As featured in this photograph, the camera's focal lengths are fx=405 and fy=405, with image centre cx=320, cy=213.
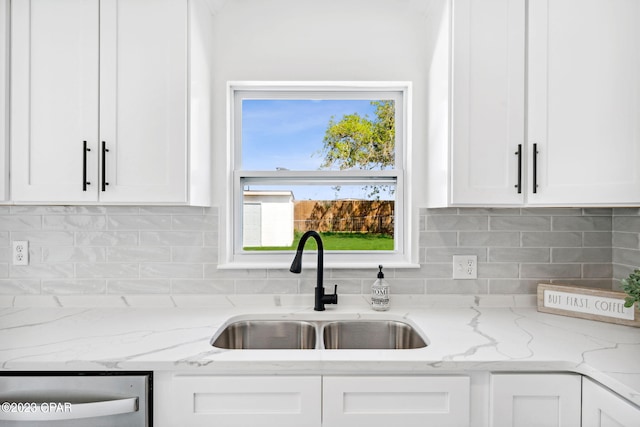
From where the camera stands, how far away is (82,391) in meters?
1.27

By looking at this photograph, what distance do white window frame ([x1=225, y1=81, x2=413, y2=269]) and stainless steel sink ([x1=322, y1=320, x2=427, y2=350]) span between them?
311 mm

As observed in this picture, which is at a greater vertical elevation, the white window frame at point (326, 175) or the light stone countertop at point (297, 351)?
the white window frame at point (326, 175)

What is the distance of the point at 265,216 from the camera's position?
2.10 m

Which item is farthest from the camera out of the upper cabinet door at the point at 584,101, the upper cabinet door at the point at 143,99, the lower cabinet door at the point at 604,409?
the upper cabinet door at the point at 143,99

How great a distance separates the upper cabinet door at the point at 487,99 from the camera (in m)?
1.63

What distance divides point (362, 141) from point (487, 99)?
0.66 metres

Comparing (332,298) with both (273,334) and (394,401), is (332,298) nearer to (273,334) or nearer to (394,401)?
(273,334)

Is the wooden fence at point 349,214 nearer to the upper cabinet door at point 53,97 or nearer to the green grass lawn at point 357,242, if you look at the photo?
the green grass lawn at point 357,242

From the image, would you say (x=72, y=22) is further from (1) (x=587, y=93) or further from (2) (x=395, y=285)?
(1) (x=587, y=93)

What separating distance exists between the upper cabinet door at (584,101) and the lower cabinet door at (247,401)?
116 cm

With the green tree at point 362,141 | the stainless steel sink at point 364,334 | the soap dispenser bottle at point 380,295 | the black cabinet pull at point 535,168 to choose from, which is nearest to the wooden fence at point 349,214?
the green tree at point 362,141

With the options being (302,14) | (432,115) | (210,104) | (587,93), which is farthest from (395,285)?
(302,14)

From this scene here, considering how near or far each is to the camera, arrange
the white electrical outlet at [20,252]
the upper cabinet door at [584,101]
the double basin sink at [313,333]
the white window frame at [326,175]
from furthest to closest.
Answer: the white window frame at [326,175] → the white electrical outlet at [20,252] → the double basin sink at [313,333] → the upper cabinet door at [584,101]

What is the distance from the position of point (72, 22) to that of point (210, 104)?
0.62m
